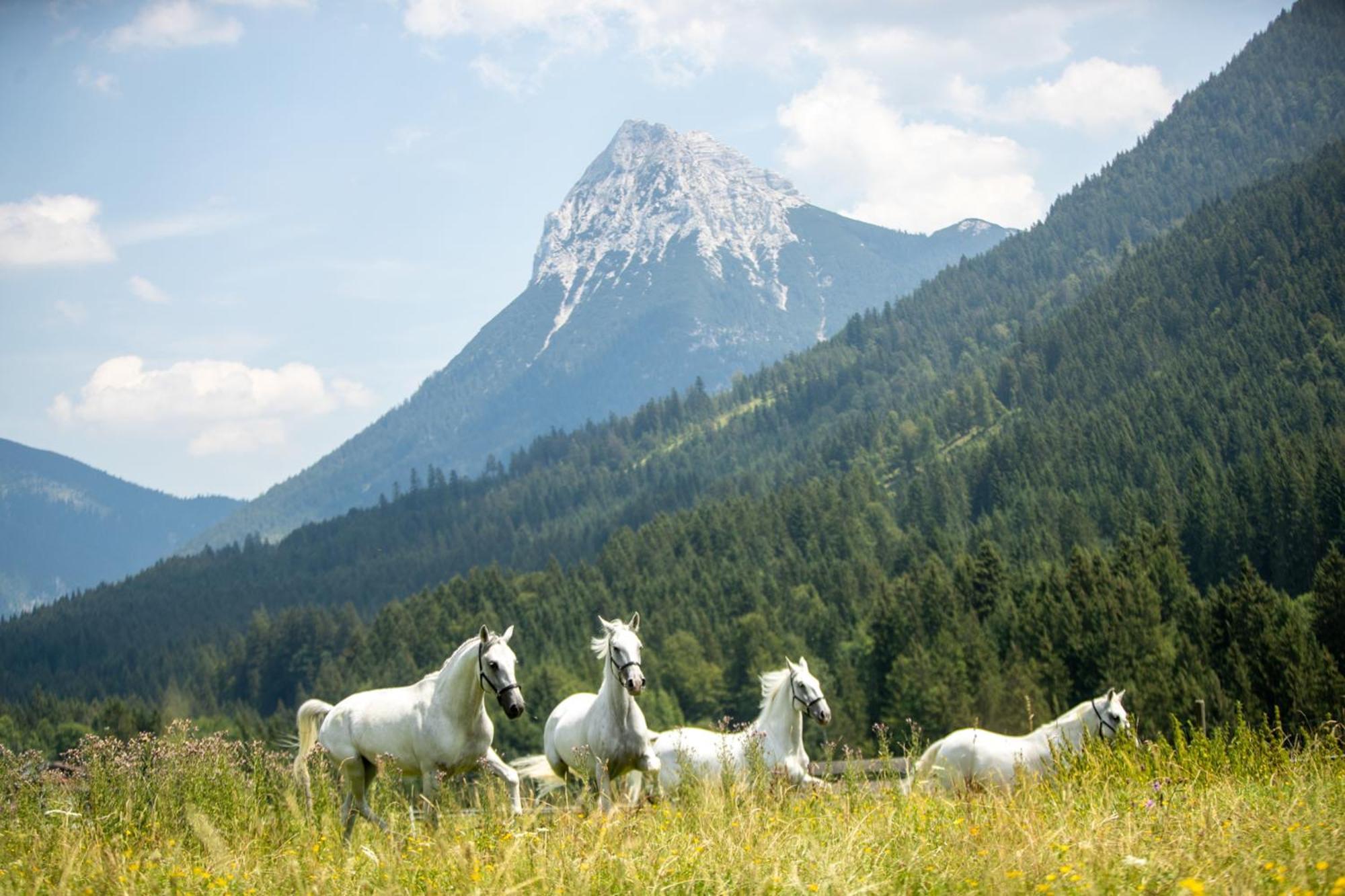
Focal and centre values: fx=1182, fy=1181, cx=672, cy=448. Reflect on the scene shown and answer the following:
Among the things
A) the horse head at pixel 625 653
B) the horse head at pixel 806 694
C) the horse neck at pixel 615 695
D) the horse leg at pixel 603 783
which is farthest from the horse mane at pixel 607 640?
the horse head at pixel 806 694

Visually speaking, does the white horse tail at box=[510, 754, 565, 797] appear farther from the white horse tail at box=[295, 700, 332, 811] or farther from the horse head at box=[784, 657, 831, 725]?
the horse head at box=[784, 657, 831, 725]

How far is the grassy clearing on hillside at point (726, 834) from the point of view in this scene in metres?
7.91

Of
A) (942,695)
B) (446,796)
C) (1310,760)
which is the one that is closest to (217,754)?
(446,796)

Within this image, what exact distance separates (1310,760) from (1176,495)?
11889cm

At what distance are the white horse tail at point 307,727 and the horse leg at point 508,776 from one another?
2.31m

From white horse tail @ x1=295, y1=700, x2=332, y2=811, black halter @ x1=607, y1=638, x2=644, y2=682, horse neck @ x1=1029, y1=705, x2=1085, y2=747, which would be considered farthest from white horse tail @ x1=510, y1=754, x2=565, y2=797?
horse neck @ x1=1029, y1=705, x2=1085, y2=747

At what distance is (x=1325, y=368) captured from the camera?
146125mm

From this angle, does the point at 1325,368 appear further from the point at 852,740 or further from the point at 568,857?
the point at 568,857

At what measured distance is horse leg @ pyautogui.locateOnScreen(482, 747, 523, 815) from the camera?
12.0 metres

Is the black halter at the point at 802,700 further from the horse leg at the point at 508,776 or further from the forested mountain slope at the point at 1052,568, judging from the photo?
the forested mountain slope at the point at 1052,568

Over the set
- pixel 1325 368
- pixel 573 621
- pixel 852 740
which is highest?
pixel 1325 368

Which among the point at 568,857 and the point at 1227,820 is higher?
→ the point at 568,857

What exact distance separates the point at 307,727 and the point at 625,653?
4.41 metres

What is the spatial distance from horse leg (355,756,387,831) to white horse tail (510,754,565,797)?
7.47 feet
